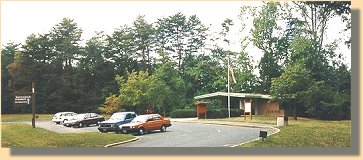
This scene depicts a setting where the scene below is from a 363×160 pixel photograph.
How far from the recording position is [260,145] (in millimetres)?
13555

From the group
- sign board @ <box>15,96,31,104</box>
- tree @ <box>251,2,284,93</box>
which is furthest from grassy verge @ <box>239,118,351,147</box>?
sign board @ <box>15,96,31,104</box>

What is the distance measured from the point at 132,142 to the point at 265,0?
4.93 m

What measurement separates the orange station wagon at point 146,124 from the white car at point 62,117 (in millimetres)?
1320

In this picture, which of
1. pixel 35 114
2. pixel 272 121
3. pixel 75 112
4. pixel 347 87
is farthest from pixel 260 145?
pixel 35 114

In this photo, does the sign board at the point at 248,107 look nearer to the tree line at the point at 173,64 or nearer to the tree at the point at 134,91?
the tree line at the point at 173,64

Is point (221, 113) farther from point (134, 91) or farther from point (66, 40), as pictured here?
point (66, 40)

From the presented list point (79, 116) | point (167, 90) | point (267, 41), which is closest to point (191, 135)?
point (167, 90)

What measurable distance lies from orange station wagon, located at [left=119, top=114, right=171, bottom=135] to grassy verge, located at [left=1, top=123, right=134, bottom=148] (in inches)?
10.5

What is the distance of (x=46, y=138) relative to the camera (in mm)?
13781

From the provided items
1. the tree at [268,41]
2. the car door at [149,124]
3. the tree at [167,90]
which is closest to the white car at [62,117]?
the car door at [149,124]

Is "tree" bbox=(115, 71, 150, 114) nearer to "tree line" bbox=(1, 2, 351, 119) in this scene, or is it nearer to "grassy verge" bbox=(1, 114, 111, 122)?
"tree line" bbox=(1, 2, 351, 119)

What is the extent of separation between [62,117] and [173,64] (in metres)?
3.13

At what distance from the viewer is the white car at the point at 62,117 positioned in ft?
46.4

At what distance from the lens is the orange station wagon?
559 inches
